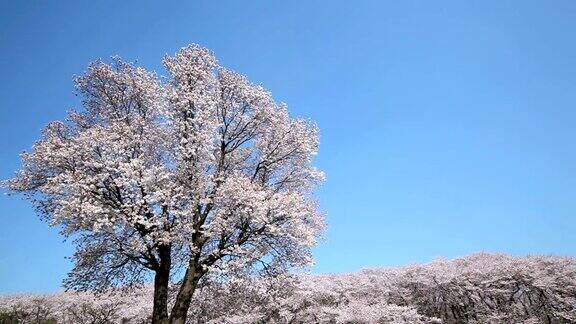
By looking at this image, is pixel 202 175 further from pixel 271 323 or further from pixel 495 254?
pixel 495 254

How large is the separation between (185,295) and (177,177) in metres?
5.34

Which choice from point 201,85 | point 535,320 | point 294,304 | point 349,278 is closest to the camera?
point 201,85

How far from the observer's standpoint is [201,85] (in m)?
20.8

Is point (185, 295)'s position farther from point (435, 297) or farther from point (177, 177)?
point (435, 297)

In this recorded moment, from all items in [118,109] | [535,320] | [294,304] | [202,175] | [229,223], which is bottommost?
[535,320]

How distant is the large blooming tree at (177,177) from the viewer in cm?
1784

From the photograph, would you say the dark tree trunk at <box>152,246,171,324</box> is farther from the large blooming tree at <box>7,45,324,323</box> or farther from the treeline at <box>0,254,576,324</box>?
the treeline at <box>0,254,576,324</box>

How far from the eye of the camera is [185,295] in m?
18.7

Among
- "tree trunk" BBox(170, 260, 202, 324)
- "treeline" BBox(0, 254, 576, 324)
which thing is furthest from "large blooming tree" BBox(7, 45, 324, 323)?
"treeline" BBox(0, 254, 576, 324)

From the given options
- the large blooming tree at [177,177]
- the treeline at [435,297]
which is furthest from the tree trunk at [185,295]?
the treeline at [435,297]

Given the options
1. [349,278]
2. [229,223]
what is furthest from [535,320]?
[229,223]

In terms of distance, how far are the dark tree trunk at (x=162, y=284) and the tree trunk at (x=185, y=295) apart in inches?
24.3

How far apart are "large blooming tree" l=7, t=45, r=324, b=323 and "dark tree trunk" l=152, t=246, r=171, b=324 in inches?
1.8

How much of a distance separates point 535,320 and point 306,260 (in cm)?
2019
